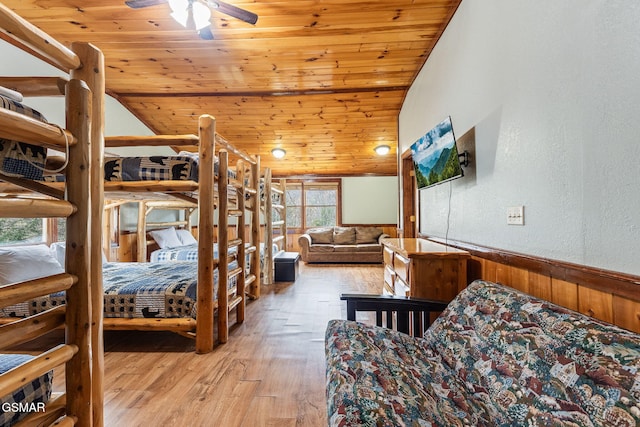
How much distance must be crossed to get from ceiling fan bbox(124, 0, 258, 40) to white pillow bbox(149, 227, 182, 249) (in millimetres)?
3613

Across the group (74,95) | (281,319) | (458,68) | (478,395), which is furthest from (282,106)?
(478,395)

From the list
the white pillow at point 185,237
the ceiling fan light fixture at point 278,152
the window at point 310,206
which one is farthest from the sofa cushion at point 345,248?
the white pillow at point 185,237

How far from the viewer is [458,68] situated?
2.35 metres

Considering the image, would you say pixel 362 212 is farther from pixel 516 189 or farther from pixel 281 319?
pixel 516 189

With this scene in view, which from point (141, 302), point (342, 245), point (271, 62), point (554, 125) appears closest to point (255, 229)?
point (141, 302)

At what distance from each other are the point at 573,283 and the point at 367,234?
5.78m

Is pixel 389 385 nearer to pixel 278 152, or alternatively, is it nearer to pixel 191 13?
pixel 191 13

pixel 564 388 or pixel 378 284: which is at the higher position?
pixel 564 388

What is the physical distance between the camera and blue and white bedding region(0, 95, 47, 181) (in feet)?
2.95

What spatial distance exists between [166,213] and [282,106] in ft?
10.6

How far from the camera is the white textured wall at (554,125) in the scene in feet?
3.24

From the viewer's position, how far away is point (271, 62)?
343 centimetres

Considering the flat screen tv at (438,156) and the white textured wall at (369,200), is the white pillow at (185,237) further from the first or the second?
the flat screen tv at (438,156)

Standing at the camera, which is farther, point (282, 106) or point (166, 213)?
point (166, 213)
